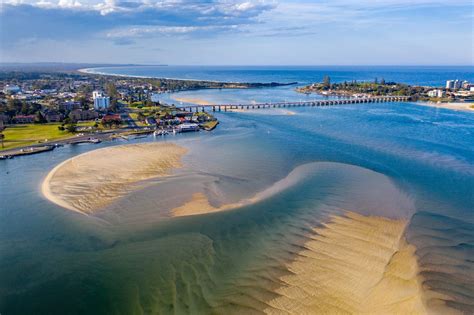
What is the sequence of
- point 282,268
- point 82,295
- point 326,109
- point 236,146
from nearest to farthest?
point 82,295 < point 282,268 < point 236,146 < point 326,109

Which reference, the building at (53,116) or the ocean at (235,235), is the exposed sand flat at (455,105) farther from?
the building at (53,116)

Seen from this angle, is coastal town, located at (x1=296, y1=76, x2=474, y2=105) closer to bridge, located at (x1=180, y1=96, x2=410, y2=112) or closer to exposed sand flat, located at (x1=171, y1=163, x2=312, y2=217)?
bridge, located at (x1=180, y1=96, x2=410, y2=112)

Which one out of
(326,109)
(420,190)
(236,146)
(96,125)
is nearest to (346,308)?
(420,190)

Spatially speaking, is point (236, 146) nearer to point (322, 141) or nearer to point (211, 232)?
point (322, 141)

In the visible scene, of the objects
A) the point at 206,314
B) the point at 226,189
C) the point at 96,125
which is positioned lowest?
A: the point at 206,314

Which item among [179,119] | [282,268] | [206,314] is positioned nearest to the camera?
[206,314]

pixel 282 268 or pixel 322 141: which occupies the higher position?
pixel 322 141

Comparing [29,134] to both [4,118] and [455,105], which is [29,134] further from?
[455,105]
